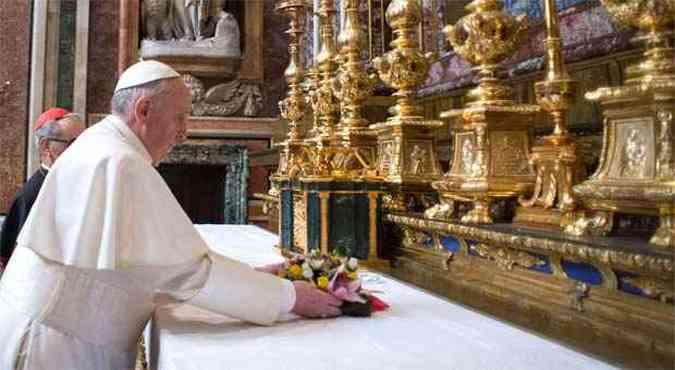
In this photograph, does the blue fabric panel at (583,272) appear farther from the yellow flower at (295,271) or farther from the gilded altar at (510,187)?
the yellow flower at (295,271)

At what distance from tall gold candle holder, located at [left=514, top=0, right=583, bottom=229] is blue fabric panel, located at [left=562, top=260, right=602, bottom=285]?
0.22 m

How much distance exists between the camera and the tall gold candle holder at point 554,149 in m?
2.01

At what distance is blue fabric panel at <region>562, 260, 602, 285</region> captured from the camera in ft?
5.51

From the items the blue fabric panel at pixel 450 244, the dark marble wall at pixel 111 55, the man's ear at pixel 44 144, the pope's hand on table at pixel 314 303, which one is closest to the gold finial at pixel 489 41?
the blue fabric panel at pixel 450 244

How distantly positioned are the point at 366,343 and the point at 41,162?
285 centimetres

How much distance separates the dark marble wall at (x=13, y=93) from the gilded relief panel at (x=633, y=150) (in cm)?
822

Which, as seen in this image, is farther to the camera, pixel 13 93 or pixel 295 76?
pixel 13 93

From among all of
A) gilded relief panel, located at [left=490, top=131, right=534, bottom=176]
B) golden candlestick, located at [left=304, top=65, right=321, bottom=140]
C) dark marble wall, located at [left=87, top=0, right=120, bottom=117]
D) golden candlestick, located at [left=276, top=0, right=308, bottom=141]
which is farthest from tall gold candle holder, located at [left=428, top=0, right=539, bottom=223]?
dark marble wall, located at [left=87, top=0, right=120, bottom=117]

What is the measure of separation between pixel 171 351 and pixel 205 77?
7.53m

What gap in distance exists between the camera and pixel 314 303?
192cm

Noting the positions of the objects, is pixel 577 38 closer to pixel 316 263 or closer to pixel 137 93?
pixel 316 263

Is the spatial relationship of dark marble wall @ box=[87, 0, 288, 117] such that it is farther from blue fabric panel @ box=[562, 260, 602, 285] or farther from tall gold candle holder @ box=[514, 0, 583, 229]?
blue fabric panel @ box=[562, 260, 602, 285]

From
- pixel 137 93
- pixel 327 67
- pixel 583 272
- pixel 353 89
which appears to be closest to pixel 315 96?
pixel 327 67

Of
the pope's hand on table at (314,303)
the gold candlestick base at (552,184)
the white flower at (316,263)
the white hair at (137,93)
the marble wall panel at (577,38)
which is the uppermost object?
the marble wall panel at (577,38)
